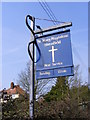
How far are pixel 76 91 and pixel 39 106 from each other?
12053mm

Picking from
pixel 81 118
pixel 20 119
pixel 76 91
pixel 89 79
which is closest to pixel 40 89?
pixel 76 91

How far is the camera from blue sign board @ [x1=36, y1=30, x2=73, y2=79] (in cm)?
680

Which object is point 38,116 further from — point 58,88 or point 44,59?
point 58,88

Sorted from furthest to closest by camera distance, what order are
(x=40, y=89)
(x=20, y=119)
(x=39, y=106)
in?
(x=40, y=89) < (x=39, y=106) < (x=20, y=119)

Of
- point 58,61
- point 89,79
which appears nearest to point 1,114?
point 58,61

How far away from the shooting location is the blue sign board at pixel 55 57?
6805 millimetres

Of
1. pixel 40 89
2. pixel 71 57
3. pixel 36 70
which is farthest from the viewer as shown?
pixel 40 89

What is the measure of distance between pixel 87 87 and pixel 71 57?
18.0 m

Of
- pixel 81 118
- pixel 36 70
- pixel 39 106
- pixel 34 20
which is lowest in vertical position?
pixel 81 118

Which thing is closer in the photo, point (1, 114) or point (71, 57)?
point (71, 57)

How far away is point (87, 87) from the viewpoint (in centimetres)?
2416

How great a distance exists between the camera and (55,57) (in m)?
6.91

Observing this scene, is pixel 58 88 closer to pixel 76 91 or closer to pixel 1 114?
pixel 76 91

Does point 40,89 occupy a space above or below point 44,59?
below
